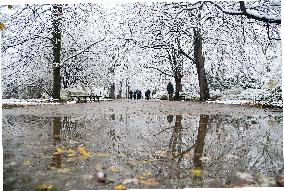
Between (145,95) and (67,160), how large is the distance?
2625 millimetres

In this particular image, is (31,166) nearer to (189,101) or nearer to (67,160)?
(67,160)

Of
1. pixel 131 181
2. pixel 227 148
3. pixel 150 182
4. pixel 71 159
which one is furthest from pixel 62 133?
pixel 227 148

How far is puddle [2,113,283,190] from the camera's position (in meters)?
3.57

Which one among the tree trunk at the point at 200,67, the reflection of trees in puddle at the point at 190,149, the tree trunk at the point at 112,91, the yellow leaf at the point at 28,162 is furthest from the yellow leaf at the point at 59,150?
the tree trunk at the point at 200,67

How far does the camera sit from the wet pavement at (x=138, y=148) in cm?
357

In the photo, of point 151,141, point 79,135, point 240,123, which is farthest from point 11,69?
point 240,123

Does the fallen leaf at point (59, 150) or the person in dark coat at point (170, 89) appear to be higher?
the person in dark coat at point (170, 89)

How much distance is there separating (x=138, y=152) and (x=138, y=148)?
5.5 inches

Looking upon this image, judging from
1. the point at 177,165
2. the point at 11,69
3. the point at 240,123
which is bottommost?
the point at 177,165

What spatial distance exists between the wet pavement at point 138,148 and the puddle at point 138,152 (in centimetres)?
1

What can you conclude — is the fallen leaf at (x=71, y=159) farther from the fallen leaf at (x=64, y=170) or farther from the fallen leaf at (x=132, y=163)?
the fallen leaf at (x=132, y=163)

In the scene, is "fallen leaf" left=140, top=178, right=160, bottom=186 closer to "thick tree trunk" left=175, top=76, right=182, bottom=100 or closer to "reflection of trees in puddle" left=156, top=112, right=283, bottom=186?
"reflection of trees in puddle" left=156, top=112, right=283, bottom=186

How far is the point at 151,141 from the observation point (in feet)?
14.9

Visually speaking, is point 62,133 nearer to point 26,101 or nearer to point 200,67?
point 26,101
